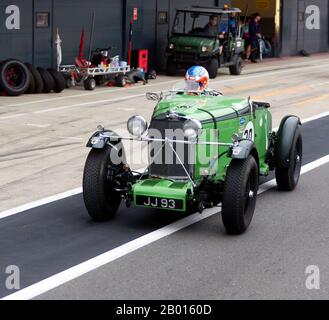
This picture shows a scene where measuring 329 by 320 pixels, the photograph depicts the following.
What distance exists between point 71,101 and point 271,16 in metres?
20.0

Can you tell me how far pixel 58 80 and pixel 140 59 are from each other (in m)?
4.85

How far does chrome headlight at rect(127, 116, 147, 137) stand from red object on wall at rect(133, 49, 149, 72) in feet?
57.2

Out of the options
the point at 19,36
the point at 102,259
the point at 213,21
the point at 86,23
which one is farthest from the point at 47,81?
the point at 102,259

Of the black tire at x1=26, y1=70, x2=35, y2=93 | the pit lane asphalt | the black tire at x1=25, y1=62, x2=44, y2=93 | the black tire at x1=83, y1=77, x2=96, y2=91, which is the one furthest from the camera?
the black tire at x1=83, y1=77, x2=96, y2=91

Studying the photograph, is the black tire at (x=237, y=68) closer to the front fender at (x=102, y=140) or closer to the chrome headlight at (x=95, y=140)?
the front fender at (x=102, y=140)

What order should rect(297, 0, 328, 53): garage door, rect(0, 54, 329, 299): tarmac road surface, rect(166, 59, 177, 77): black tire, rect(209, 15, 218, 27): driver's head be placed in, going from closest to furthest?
rect(0, 54, 329, 299): tarmac road surface < rect(209, 15, 218, 27): driver's head < rect(166, 59, 177, 77): black tire < rect(297, 0, 328, 53): garage door

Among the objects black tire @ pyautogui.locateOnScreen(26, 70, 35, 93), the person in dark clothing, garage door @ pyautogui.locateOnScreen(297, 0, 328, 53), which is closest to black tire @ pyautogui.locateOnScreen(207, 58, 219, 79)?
black tire @ pyautogui.locateOnScreen(26, 70, 35, 93)

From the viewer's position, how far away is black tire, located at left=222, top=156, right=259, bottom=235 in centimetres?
969

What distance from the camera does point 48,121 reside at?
18594 millimetres

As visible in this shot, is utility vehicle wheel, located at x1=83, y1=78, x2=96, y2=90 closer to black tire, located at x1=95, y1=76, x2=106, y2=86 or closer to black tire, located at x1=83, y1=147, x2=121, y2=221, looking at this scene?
black tire, located at x1=95, y1=76, x2=106, y2=86

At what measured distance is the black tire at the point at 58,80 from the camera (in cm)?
2342

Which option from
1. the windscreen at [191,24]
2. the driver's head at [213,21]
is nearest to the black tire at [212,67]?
the windscreen at [191,24]

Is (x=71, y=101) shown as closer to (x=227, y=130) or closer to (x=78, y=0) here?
(x=78, y=0)

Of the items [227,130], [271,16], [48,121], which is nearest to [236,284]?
[227,130]
